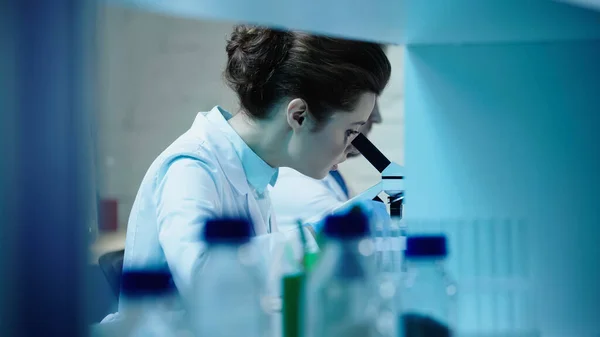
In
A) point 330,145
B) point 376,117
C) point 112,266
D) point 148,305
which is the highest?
point 376,117

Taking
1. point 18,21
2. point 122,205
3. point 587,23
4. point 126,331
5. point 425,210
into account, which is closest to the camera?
point 18,21

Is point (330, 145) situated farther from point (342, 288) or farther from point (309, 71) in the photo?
point (342, 288)

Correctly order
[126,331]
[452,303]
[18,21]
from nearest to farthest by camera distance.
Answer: [18,21], [126,331], [452,303]

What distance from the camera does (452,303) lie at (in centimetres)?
54

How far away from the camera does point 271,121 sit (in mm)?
1376

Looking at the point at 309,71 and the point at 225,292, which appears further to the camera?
the point at 309,71

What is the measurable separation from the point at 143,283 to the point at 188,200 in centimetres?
67

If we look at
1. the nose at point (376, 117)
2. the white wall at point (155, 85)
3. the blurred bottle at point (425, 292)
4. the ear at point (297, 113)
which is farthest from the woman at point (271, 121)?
the white wall at point (155, 85)

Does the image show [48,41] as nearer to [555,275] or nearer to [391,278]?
[391,278]

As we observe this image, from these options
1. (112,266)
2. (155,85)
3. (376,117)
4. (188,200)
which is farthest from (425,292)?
(155,85)

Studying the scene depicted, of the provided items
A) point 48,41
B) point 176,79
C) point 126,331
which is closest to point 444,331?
point 126,331

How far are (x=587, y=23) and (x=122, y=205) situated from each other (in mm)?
2268

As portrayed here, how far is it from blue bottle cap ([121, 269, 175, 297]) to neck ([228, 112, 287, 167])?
37.1 inches

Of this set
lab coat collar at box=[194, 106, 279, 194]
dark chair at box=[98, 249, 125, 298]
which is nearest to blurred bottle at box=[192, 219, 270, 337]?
dark chair at box=[98, 249, 125, 298]
